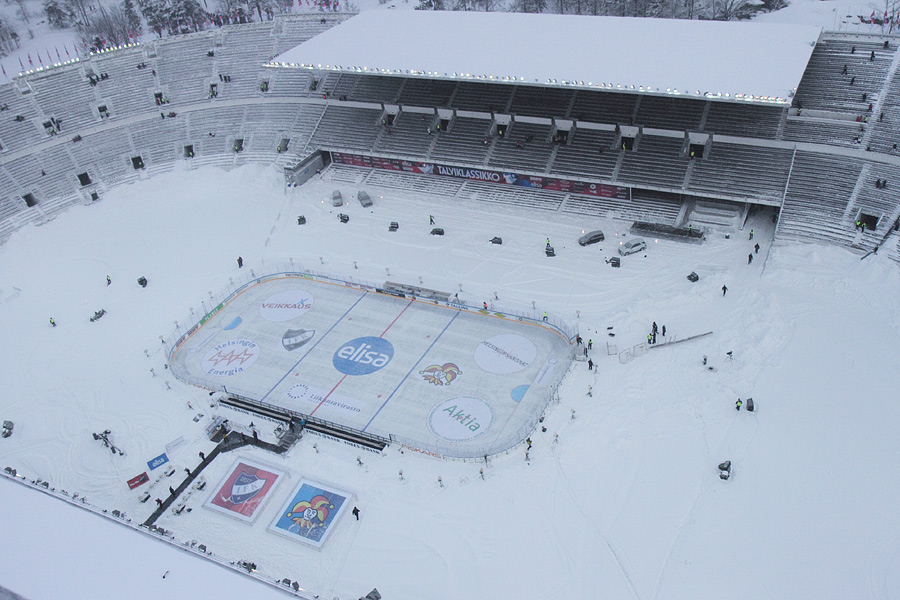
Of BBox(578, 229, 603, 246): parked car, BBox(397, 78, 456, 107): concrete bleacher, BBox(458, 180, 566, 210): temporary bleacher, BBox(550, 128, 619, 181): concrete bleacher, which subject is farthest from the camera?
BBox(397, 78, 456, 107): concrete bleacher

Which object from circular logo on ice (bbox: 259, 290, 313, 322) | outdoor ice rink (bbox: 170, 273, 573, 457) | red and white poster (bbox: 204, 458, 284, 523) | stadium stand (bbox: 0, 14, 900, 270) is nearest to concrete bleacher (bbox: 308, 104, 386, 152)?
stadium stand (bbox: 0, 14, 900, 270)

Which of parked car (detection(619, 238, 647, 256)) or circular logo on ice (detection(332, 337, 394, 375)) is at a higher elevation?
parked car (detection(619, 238, 647, 256))

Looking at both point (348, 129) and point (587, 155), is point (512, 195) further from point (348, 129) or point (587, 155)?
point (348, 129)

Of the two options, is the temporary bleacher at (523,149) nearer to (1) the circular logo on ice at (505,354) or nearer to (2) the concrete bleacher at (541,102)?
(2) the concrete bleacher at (541,102)

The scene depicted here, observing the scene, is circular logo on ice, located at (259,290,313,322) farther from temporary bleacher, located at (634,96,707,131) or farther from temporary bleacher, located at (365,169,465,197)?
temporary bleacher, located at (634,96,707,131)

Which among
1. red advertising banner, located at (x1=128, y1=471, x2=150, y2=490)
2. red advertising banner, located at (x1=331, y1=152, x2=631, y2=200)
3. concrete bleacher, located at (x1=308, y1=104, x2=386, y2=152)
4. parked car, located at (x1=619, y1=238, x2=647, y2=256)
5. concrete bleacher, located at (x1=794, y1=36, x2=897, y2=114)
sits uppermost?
concrete bleacher, located at (x1=794, y1=36, x2=897, y2=114)

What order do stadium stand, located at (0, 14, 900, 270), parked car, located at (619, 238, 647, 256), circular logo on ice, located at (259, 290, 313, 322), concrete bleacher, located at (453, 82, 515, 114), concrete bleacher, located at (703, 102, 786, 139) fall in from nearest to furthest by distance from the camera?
circular logo on ice, located at (259, 290, 313, 322) < parked car, located at (619, 238, 647, 256) < stadium stand, located at (0, 14, 900, 270) < concrete bleacher, located at (703, 102, 786, 139) < concrete bleacher, located at (453, 82, 515, 114)

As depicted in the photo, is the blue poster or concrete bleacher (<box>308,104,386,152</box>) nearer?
the blue poster
